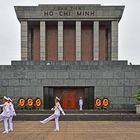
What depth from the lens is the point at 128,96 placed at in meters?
32.1

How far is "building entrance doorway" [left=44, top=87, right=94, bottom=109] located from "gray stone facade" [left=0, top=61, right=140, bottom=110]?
2.38ft

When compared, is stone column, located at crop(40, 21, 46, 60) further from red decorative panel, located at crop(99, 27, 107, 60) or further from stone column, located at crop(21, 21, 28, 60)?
red decorative panel, located at crop(99, 27, 107, 60)

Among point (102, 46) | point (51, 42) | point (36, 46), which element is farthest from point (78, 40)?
point (36, 46)

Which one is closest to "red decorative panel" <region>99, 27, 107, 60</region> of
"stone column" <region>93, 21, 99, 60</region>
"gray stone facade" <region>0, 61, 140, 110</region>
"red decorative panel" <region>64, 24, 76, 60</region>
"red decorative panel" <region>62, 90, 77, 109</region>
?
"stone column" <region>93, 21, 99, 60</region>

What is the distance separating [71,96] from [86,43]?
11.3 m

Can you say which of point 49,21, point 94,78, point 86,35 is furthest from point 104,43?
point 94,78

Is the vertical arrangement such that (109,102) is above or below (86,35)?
below

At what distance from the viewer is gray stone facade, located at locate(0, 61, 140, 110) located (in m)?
32.2

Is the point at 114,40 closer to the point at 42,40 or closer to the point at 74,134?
the point at 42,40

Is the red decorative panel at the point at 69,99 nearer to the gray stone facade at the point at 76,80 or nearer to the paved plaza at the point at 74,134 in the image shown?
the gray stone facade at the point at 76,80

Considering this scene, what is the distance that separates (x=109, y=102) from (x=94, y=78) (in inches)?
96.2

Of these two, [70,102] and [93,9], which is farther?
[93,9]

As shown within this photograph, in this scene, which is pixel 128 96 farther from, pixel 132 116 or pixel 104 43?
pixel 104 43

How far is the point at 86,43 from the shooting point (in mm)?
43562
